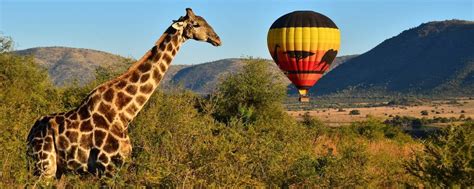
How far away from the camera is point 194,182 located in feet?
34.2

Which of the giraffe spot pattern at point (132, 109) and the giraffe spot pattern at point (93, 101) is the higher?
the giraffe spot pattern at point (93, 101)

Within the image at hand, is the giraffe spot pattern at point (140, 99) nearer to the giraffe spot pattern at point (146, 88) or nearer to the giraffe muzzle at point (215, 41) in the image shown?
the giraffe spot pattern at point (146, 88)

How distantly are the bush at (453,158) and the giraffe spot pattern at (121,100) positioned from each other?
498cm

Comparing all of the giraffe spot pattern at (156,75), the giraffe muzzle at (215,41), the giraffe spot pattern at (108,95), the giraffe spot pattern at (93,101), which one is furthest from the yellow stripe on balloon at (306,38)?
the giraffe spot pattern at (93,101)

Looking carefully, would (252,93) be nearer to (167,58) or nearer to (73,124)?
(167,58)

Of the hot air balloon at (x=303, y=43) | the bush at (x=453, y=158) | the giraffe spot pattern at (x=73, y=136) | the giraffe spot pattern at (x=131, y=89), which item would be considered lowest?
the bush at (x=453, y=158)

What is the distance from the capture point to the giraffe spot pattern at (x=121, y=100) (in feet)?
39.1

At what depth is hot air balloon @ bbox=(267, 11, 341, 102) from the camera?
156 ft

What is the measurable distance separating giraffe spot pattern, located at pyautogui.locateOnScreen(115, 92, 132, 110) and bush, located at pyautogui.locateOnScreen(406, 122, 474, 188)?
4985mm

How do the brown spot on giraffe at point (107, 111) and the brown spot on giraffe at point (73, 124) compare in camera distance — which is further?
the brown spot on giraffe at point (107, 111)

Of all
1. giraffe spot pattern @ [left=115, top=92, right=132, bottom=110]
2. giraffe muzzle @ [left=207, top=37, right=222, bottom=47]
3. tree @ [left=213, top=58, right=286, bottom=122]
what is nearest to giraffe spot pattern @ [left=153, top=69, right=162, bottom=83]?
giraffe spot pattern @ [left=115, top=92, right=132, bottom=110]

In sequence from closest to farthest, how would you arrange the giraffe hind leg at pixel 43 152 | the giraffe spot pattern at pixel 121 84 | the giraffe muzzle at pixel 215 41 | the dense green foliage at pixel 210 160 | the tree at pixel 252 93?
the dense green foliage at pixel 210 160
the giraffe hind leg at pixel 43 152
the giraffe spot pattern at pixel 121 84
the giraffe muzzle at pixel 215 41
the tree at pixel 252 93

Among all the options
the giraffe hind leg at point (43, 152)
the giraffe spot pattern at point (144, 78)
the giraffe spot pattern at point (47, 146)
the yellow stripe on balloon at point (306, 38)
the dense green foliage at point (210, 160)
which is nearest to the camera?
the dense green foliage at point (210, 160)

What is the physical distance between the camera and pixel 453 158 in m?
11.8
